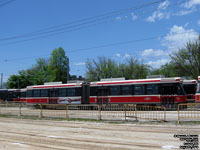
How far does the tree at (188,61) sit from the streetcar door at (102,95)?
22.5 metres

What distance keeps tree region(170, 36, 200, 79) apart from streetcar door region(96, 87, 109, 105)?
73.9 feet

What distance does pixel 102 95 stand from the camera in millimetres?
28219

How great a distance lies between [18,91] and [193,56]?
35.2 meters

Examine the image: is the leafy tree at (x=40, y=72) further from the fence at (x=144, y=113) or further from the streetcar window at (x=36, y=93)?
the fence at (x=144, y=113)

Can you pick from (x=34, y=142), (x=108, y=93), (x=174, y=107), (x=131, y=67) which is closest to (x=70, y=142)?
(x=34, y=142)

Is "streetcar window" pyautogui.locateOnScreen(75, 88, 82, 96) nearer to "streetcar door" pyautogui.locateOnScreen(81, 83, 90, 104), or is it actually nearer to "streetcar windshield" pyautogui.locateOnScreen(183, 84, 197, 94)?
"streetcar door" pyautogui.locateOnScreen(81, 83, 90, 104)

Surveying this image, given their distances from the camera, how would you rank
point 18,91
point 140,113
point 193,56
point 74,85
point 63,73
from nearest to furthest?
point 140,113 < point 74,85 < point 193,56 < point 18,91 < point 63,73

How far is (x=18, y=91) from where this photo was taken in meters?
51.8

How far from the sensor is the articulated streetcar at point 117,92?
24.2 meters

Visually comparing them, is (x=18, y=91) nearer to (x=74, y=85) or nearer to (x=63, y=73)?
(x=63, y=73)

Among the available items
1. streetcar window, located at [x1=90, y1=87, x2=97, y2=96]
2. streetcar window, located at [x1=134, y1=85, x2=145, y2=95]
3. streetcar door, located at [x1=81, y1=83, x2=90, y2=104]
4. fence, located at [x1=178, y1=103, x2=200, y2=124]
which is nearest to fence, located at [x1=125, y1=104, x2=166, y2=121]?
fence, located at [x1=178, y1=103, x2=200, y2=124]

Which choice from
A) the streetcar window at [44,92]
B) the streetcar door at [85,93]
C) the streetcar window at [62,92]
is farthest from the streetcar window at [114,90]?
the streetcar window at [44,92]

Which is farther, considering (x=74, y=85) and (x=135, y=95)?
(x=74, y=85)

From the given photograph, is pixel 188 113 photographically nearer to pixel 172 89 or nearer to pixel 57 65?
pixel 172 89
